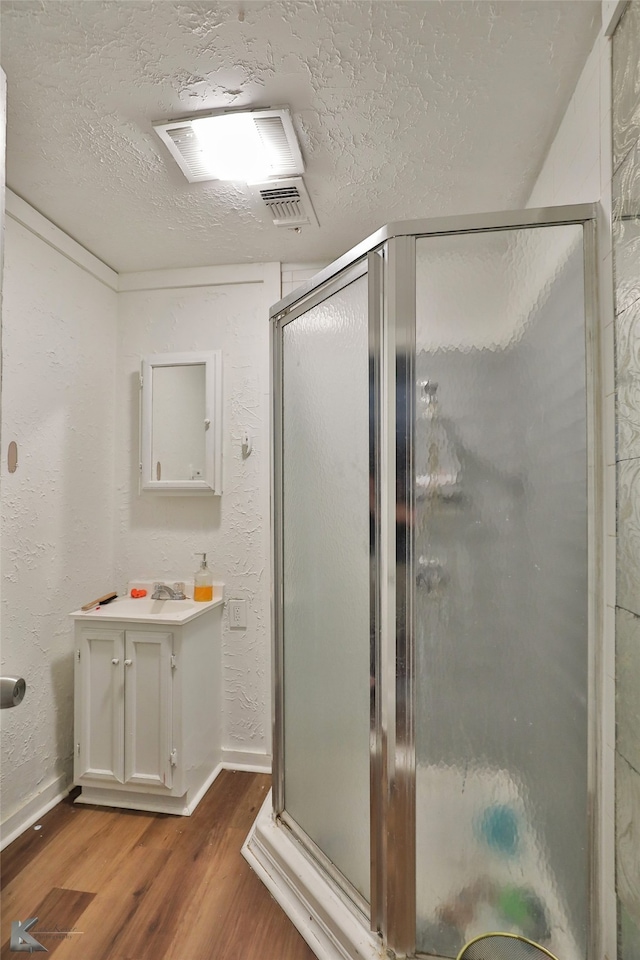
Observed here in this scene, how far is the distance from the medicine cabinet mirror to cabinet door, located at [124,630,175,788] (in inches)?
27.3

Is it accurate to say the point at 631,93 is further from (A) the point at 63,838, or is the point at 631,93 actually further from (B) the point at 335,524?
(A) the point at 63,838

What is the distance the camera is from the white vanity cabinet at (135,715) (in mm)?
1758

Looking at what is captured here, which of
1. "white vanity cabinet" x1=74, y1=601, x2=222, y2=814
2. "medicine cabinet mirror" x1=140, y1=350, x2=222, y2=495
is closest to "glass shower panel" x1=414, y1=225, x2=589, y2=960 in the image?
"white vanity cabinet" x1=74, y1=601, x2=222, y2=814

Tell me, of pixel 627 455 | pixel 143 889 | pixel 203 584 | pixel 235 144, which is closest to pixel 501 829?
pixel 627 455

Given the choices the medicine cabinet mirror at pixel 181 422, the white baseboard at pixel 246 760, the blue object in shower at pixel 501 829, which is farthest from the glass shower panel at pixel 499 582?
the medicine cabinet mirror at pixel 181 422

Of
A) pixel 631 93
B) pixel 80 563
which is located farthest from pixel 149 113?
pixel 80 563

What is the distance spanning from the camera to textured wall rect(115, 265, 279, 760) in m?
2.14

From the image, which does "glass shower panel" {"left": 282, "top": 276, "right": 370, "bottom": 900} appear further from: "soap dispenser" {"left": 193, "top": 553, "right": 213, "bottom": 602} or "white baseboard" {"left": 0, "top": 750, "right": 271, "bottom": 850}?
"soap dispenser" {"left": 193, "top": 553, "right": 213, "bottom": 602}

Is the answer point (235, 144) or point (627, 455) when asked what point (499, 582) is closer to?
point (627, 455)

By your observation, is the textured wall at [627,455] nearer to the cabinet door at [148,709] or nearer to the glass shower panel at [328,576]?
the glass shower panel at [328,576]

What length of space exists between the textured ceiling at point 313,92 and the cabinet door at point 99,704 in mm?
1639

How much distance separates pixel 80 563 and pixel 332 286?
157 cm

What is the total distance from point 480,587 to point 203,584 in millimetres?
1365

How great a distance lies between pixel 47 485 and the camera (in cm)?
185
